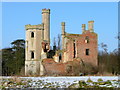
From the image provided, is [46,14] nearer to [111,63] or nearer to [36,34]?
[36,34]

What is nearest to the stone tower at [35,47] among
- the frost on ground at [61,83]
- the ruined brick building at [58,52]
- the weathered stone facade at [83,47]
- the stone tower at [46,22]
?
the ruined brick building at [58,52]

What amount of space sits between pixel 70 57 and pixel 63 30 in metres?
8.06

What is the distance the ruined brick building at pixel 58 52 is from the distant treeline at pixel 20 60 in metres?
1.60

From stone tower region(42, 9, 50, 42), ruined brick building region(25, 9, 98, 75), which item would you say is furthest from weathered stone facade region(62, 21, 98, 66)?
stone tower region(42, 9, 50, 42)

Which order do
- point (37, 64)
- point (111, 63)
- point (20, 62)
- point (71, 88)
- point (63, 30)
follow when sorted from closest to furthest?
1. point (71, 88)
2. point (111, 63)
3. point (37, 64)
4. point (63, 30)
5. point (20, 62)

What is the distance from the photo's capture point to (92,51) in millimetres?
33656

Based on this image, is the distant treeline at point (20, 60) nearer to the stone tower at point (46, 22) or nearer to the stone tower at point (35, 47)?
the stone tower at point (35, 47)

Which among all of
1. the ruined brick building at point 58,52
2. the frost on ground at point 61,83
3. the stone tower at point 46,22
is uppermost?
the stone tower at point 46,22

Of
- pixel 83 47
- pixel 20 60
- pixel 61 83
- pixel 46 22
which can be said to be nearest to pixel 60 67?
pixel 83 47

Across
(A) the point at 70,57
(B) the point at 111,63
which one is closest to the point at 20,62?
(A) the point at 70,57

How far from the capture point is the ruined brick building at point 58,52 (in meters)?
32.9

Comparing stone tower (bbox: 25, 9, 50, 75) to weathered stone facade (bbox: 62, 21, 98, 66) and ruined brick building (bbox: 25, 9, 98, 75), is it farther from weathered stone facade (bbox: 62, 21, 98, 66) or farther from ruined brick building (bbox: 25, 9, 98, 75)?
weathered stone facade (bbox: 62, 21, 98, 66)

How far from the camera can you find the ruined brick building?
32.9 m

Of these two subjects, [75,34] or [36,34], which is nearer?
[75,34]
